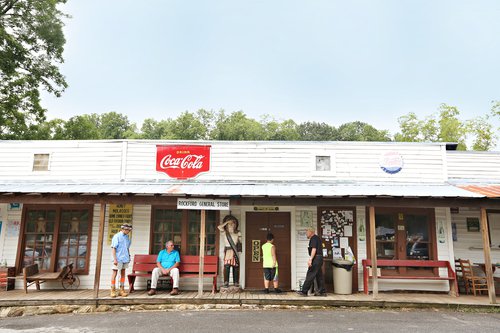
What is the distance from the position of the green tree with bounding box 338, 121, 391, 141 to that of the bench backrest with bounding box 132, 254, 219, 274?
37.1 m

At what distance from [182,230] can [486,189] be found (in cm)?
772

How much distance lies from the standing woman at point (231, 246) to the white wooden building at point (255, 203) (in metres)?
0.23

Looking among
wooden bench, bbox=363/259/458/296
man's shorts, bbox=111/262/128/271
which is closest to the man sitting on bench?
man's shorts, bbox=111/262/128/271

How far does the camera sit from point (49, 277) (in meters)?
8.76

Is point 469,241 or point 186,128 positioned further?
point 186,128

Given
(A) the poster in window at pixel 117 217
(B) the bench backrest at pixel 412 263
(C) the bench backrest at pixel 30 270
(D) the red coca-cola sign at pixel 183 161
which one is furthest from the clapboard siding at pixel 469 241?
(C) the bench backrest at pixel 30 270

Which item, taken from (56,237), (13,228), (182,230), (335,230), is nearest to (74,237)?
(56,237)

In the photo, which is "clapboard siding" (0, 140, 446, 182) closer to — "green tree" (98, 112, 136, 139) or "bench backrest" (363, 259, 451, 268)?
"bench backrest" (363, 259, 451, 268)

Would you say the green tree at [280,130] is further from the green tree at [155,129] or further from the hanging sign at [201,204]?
the hanging sign at [201,204]

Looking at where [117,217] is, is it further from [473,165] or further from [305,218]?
[473,165]

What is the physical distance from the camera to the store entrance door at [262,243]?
31.3 feet

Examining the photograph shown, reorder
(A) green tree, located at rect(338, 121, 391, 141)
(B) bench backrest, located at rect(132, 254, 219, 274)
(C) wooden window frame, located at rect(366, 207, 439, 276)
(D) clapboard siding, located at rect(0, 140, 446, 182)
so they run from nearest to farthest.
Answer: (B) bench backrest, located at rect(132, 254, 219, 274)
(C) wooden window frame, located at rect(366, 207, 439, 276)
(D) clapboard siding, located at rect(0, 140, 446, 182)
(A) green tree, located at rect(338, 121, 391, 141)

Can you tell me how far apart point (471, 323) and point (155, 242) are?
723cm

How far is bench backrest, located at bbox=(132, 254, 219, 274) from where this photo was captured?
9.18 m
